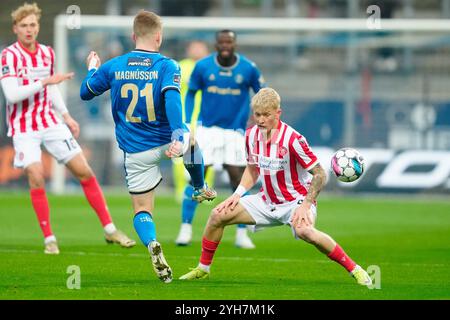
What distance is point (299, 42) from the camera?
21.6 meters

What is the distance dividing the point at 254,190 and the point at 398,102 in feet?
11.2

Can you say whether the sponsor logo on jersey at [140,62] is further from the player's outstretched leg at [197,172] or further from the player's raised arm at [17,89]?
the player's raised arm at [17,89]

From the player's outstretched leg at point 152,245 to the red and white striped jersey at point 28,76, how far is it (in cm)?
307

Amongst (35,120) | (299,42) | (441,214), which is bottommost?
(441,214)

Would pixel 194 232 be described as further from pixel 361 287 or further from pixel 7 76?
pixel 361 287

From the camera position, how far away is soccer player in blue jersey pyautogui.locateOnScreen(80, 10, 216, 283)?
8422 mm

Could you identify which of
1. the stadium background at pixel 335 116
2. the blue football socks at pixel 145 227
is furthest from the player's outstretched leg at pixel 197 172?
the stadium background at pixel 335 116

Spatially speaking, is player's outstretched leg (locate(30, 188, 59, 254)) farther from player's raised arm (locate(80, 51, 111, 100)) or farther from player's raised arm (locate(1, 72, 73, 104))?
player's raised arm (locate(80, 51, 111, 100))

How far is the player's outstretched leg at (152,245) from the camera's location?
8148 millimetres

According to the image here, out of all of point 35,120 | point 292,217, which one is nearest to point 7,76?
point 35,120

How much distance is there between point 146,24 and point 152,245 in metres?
1.82

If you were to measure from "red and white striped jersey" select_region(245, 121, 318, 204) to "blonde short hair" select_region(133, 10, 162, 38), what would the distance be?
119 centimetres

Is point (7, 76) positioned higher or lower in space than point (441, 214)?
higher

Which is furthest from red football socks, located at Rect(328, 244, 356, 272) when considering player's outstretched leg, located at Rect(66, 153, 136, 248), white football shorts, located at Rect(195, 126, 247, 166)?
white football shorts, located at Rect(195, 126, 247, 166)
